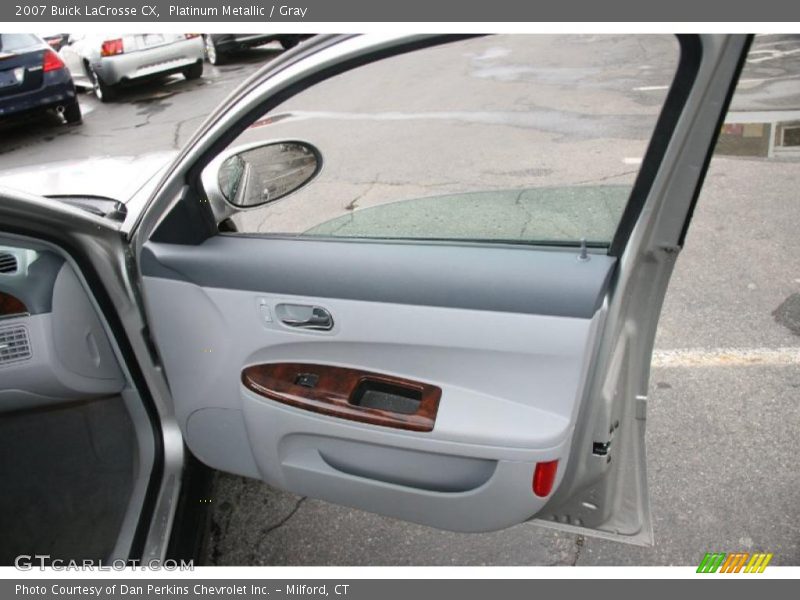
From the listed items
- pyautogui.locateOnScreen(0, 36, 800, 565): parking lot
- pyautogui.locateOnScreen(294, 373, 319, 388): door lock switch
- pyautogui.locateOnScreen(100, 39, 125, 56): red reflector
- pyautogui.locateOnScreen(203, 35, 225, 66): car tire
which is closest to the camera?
pyautogui.locateOnScreen(294, 373, 319, 388): door lock switch

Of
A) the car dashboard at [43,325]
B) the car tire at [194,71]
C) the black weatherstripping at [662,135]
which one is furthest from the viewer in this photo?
the car tire at [194,71]

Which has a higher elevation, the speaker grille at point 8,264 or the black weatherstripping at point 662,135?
the black weatherstripping at point 662,135

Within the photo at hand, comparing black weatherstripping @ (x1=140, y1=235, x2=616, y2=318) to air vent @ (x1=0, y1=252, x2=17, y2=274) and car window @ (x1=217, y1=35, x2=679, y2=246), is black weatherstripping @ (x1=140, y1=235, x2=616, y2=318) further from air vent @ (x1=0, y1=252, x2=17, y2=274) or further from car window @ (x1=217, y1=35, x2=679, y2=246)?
air vent @ (x1=0, y1=252, x2=17, y2=274)

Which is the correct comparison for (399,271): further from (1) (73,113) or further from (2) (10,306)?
(1) (73,113)

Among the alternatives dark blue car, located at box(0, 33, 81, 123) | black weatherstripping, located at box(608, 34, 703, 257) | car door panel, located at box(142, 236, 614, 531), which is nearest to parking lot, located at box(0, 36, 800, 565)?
black weatherstripping, located at box(608, 34, 703, 257)

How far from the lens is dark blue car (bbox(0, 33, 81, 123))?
7.17 m

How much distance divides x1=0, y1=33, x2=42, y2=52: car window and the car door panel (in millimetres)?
6821

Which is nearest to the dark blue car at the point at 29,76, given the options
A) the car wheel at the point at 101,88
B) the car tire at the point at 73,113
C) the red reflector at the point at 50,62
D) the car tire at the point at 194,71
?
the red reflector at the point at 50,62

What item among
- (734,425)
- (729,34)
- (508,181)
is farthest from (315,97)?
(734,425)

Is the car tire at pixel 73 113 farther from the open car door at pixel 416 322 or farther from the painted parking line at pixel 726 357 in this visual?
the painted parking line at pixel 726 357

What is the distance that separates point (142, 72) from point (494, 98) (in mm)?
8403

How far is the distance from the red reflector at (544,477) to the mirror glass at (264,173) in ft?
3.40

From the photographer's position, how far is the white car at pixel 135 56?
9258mm

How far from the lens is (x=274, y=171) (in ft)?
6.40
